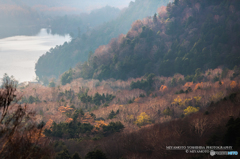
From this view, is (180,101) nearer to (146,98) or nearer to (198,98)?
(198,98)

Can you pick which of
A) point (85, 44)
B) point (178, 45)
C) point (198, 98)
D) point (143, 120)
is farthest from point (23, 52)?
point (198, 98)

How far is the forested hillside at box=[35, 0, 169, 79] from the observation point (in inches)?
5300

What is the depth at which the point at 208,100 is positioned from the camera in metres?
40.4

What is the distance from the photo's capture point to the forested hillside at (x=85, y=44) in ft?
442

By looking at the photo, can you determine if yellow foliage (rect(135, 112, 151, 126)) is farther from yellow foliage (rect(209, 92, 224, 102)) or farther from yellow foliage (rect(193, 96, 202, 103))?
yellow foliage (rect(209, 92, 224, 102))

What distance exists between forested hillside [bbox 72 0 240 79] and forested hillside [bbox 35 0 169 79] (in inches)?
1867

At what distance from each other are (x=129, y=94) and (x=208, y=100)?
77.3 feet

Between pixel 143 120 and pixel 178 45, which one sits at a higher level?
pixel 178 45

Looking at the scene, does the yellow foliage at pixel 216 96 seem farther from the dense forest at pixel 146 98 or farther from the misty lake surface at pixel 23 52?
the misty lake surface at pixel 23 52

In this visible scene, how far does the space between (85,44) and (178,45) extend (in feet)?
286

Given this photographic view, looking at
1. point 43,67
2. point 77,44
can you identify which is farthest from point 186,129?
point 77,44

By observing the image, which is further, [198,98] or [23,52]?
[23,52]

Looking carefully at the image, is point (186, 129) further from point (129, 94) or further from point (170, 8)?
point (170, 8)

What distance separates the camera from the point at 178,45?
78.6 metres
